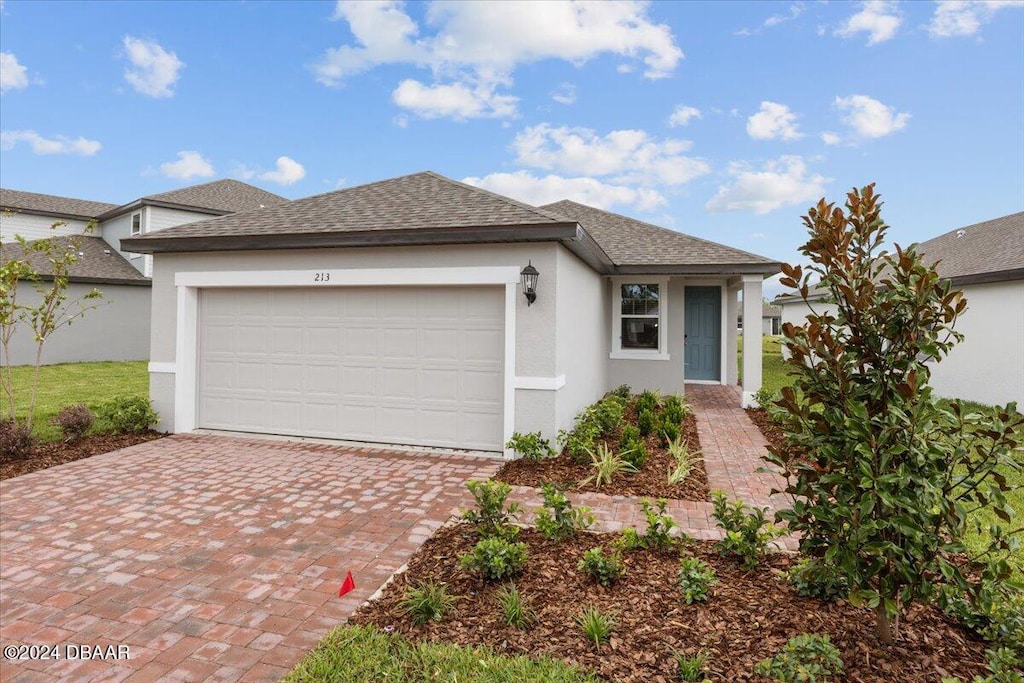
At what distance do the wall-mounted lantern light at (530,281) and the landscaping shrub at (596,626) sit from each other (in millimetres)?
4368

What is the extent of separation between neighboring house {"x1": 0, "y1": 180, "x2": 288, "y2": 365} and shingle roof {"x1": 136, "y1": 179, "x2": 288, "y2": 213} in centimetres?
4

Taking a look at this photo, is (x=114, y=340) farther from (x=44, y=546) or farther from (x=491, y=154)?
(x=44, y=546)

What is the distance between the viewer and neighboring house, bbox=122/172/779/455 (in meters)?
7.16

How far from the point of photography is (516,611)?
3201mm

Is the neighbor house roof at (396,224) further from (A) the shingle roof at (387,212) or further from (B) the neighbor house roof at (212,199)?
(B) the neighbor house roof at (212,199)

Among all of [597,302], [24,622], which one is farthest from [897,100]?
[24,622]

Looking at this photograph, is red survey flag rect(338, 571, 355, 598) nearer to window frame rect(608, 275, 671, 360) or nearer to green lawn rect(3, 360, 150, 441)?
green lawn rect(3, 360, 150, 441)

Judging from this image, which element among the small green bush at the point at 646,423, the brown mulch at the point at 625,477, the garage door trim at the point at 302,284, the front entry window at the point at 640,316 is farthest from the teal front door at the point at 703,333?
the garage door trim at the point at 302,284

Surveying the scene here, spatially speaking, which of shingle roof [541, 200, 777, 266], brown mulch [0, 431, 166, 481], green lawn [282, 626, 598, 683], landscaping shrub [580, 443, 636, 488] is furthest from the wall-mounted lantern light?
brown mulch [0, 431, 166, 481]

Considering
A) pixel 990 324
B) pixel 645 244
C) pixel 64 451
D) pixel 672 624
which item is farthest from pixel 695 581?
pixel 990 324

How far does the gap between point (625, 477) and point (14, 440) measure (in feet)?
25.6

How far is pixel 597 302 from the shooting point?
35.7ft

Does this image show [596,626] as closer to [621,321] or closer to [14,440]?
[14,440]

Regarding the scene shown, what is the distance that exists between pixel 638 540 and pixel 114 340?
2237 centimetres
